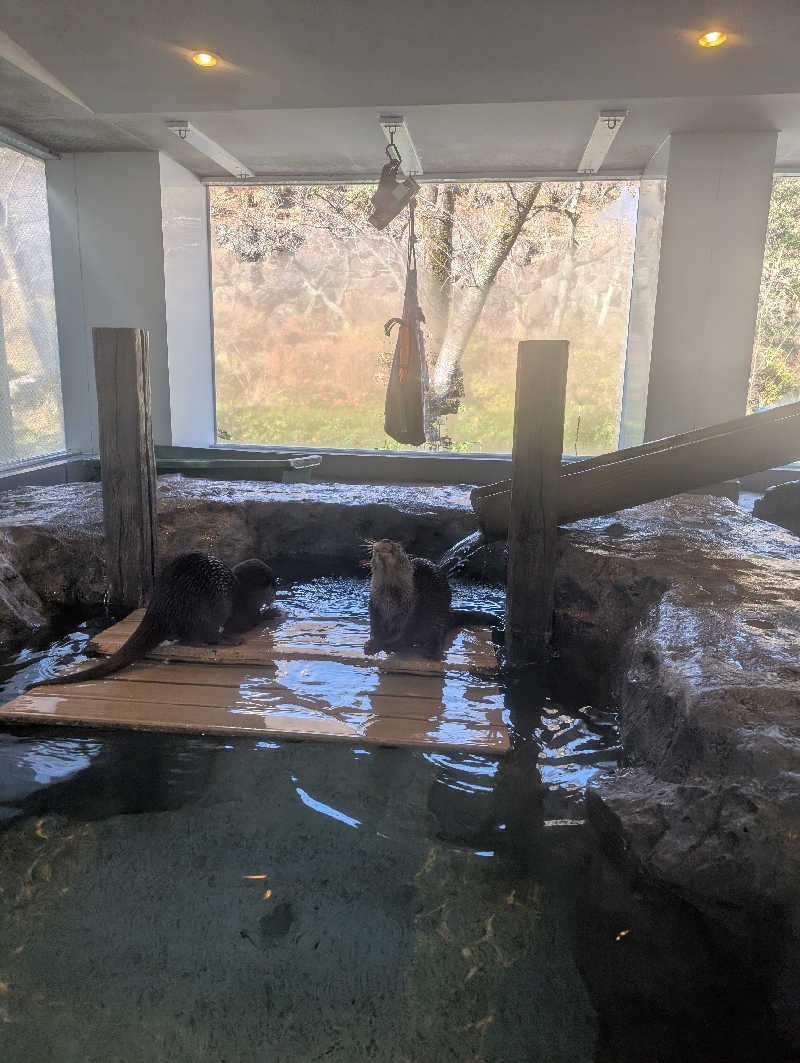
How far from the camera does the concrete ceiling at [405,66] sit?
4.59 metres

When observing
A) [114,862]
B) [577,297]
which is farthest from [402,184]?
[114,862]

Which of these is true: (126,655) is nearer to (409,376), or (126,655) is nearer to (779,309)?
(409,376)

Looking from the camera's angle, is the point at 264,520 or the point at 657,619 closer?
the point at 657,619

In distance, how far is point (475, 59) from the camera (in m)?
5.00

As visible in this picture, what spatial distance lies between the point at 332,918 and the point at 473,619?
2466 millimetres

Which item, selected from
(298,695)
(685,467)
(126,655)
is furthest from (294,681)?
(685,467)

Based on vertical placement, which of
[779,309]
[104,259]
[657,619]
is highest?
[104,259]

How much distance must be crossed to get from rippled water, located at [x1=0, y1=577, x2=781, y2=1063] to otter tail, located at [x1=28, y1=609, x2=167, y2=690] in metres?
0.43

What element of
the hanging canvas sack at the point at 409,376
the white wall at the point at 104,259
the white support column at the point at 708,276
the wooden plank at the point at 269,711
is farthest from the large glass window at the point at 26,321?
the white support column at the point at 708,276

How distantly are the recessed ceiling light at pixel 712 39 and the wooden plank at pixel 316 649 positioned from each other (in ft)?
13.0

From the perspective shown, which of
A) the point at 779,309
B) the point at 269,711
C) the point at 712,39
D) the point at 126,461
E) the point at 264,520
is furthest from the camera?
the point at 779,309

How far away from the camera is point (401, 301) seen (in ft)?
36.5

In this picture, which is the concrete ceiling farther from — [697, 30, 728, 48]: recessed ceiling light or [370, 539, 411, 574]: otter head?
[370, 539, 411, 574]: otter head

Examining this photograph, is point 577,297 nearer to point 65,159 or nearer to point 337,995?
point 65,159
